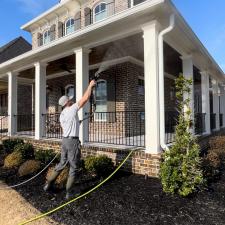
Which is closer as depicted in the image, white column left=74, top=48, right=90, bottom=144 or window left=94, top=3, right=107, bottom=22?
white column left=74, top=48, right=90, bottom=144

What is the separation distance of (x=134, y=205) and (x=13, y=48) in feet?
63.8

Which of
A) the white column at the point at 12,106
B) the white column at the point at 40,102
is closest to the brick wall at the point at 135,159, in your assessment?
the white column at the point at 40,102

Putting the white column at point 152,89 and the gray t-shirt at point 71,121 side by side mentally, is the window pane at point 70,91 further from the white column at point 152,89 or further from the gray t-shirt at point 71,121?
the gray t-shirt at point 71,121

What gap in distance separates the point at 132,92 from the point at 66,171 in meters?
4.98

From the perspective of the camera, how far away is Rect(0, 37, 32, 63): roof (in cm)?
1882

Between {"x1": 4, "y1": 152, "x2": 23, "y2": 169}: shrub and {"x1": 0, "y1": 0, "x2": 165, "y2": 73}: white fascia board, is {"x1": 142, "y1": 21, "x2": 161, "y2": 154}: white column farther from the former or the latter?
{"x1": 4, "y1": 152, "x2": 23, "y2": 169}: shrub

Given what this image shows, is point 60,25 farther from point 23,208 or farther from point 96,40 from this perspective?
point 23,208

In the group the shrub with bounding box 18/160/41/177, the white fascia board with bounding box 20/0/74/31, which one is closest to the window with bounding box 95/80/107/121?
the shrub with bounding box 18/160/41/177

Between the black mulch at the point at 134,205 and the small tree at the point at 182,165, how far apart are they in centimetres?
19

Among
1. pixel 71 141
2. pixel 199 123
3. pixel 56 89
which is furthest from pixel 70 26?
pixel 71 141

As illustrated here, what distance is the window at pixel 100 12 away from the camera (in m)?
11.3

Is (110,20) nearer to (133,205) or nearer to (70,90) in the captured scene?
(133,205)

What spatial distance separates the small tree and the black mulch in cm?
19

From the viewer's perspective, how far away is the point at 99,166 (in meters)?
5.35
